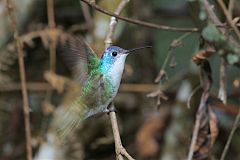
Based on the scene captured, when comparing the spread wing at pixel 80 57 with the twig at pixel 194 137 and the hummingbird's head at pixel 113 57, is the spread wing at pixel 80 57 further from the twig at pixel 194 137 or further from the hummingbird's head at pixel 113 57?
the twig at pixel 194 137

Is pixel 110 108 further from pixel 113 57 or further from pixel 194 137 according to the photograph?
pixel 194 137

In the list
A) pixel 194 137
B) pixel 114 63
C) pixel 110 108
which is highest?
pixel 114 63

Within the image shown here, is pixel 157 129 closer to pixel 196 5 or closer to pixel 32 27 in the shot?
pixel 32 27

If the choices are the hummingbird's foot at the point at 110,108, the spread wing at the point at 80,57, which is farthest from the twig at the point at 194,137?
the spread wing at the point at 80,57

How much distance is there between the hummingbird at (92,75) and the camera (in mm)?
1992

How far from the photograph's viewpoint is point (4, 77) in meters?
3.05

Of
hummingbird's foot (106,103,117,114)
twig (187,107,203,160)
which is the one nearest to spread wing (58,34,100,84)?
hummingbird's foot (106,103,117,114)

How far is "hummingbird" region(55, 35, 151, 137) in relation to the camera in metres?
1.99

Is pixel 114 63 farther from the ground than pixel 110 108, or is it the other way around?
pixel 114 63

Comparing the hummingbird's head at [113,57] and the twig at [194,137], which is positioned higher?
the hummingbird's head at [113,57]

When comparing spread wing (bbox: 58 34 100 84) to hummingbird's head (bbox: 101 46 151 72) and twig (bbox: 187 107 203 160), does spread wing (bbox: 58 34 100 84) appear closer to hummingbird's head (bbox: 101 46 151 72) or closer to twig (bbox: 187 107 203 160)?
hummingbird's head (bbox: 101 46 151 72)

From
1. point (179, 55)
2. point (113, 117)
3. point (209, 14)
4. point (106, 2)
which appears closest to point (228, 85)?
point (179, 55)

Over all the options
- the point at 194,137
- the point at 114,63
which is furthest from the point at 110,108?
the point at 194,137

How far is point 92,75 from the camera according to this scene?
2.10 m
